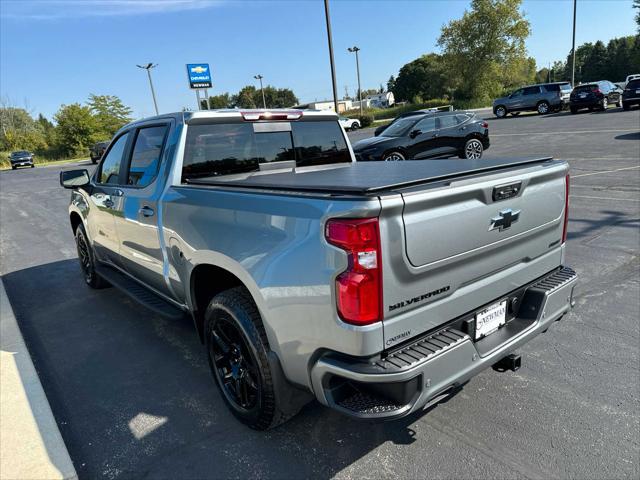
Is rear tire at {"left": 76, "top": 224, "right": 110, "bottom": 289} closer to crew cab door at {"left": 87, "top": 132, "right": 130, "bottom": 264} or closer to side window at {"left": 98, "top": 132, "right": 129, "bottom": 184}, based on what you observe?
crew cab door at {"left": 87, "top": 132, "right": 130, "bottom": 264}

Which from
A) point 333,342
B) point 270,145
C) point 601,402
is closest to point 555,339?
point 601,402

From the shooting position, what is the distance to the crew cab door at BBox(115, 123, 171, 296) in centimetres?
346

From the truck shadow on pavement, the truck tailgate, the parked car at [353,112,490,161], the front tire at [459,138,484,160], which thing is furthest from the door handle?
the front tire at [459,138,484,160]

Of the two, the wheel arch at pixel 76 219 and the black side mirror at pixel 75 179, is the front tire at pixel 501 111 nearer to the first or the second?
the wheel arch at pixel 76 219

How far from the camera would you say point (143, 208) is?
3543 mm

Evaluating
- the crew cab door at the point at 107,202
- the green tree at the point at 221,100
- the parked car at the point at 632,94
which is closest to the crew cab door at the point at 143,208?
the crew cab door at the point at 107,202

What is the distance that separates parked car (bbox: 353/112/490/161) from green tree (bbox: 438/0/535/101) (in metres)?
44.9

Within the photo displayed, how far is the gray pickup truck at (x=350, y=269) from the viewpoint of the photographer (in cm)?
193

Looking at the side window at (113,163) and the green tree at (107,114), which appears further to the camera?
the green tree at (107,114)

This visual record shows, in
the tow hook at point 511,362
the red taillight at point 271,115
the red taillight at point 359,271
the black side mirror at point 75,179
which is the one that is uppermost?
the red taillight at point 271,115

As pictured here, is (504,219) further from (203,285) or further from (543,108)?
(543,108)

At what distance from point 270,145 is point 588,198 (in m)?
6.62

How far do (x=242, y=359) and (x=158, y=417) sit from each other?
2.66ft

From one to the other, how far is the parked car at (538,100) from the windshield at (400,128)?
20.7 metres
